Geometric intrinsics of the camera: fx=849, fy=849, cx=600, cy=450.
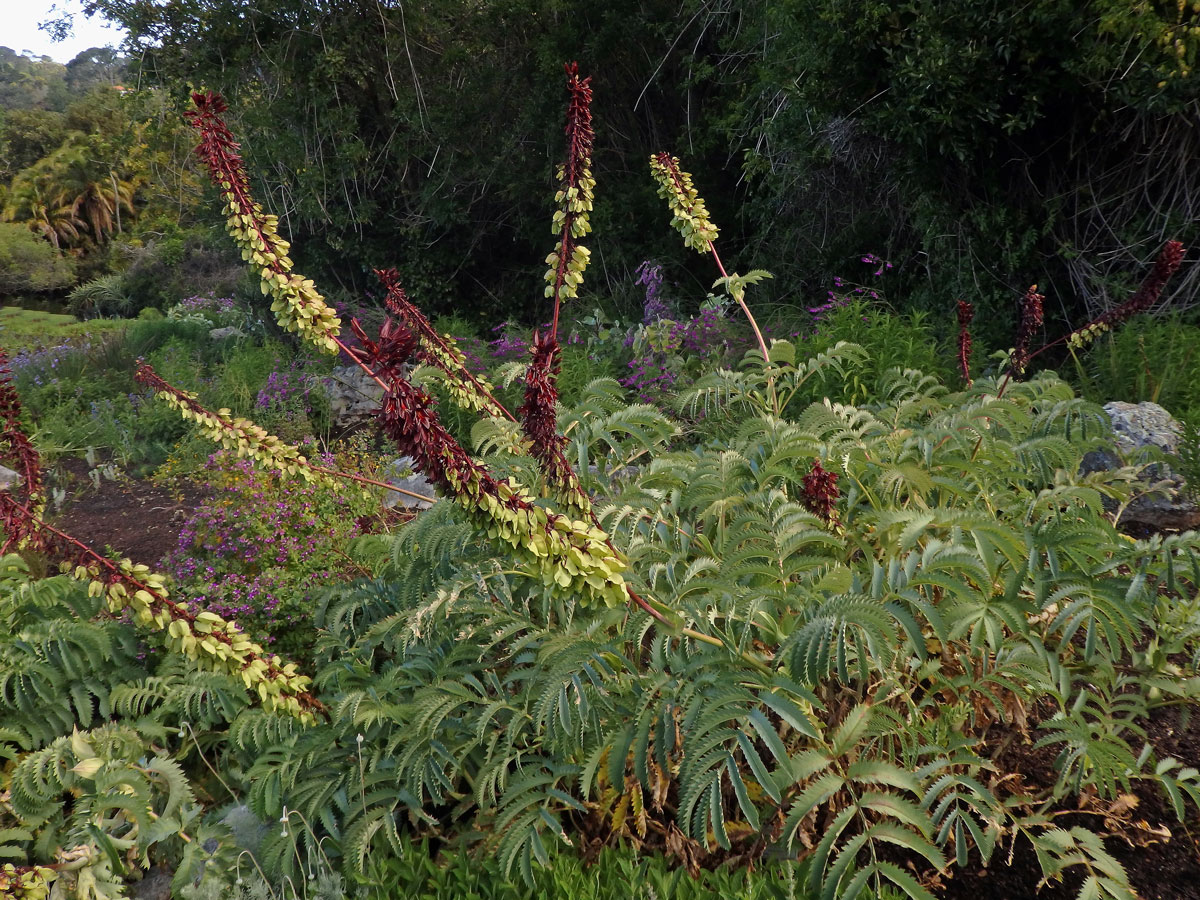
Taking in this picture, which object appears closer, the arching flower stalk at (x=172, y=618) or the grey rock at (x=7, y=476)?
the arching flower stalk at (x=172, y=618)

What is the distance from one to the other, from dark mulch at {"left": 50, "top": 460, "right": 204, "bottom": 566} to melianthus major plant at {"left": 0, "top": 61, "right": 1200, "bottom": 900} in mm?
1953

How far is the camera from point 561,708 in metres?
1.80

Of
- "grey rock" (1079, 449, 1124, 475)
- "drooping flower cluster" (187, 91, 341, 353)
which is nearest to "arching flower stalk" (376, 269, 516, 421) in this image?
"drooping flower cluster" (187, 91, 341, 353)

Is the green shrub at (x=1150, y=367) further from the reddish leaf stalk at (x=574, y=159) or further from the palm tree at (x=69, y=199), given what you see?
the palm tree at (x=69, y=199)

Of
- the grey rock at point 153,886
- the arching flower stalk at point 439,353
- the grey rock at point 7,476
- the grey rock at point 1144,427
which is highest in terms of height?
the arching flower stalk at point 439,353

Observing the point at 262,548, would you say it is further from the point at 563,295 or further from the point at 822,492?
the point at 822,492

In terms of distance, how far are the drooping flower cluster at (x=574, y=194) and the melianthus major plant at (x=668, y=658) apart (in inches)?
0.4

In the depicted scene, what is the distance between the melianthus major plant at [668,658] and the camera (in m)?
1.79

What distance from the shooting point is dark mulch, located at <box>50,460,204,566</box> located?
4.89 metres

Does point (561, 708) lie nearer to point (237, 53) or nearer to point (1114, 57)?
point (1114, 57)

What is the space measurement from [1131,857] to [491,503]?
1831mm

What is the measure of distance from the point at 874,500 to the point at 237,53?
26.4ft

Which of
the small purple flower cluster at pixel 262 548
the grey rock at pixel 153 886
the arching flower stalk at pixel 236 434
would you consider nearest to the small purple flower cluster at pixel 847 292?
the small purple flower cluster at pixel 262 548

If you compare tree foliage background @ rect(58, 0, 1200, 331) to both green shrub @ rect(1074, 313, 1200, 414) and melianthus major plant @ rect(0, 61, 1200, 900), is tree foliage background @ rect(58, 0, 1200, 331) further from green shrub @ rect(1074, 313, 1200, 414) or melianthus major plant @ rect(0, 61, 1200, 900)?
melianthus major plant @ rect(0, 61, 1200, 900)
